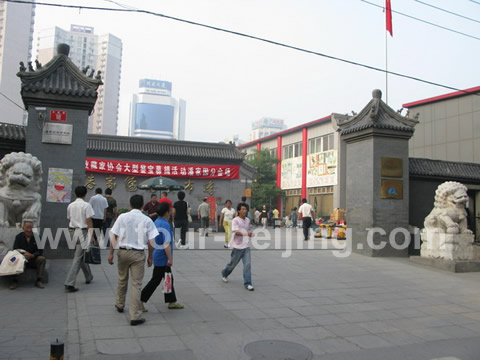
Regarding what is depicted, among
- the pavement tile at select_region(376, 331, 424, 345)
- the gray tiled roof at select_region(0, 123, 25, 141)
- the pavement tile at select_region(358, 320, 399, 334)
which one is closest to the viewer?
the pavement tile at select_region(376, 331, 424, 345)

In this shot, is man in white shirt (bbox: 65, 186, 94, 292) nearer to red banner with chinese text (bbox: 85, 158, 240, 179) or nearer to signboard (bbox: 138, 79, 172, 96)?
red banner with chinese text (bbox: 85, 158, 240, 179)

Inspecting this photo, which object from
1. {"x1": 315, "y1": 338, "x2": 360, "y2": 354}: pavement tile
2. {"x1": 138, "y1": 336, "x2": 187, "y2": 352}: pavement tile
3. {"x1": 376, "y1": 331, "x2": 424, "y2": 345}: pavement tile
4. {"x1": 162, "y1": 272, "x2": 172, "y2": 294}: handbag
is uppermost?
{"x1": 162, "y1": 272, "x2": 172, "y2": 294}: handbag

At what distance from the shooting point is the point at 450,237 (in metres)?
9.86

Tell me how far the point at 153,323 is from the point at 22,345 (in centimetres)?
143

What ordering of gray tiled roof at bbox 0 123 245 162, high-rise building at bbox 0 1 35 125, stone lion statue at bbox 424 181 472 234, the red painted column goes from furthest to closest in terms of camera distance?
high-rise building at bbox 0 1 35 125 → the red painted column → gray tiled roof at bbox 0 123 245 162 → stone lion statue at bbox 424 181 472 234

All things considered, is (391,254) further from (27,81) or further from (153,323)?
(27,81)

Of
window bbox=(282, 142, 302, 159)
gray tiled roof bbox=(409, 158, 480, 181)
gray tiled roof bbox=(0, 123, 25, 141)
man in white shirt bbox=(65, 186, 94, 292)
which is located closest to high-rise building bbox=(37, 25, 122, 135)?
window bbox=(282, 142, 302, 159)

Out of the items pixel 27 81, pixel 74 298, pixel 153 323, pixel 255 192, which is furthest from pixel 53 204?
pixel 255 192

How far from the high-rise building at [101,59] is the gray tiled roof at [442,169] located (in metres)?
82.4

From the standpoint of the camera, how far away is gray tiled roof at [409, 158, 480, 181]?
1248cm

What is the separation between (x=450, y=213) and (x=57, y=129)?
9.70 meters

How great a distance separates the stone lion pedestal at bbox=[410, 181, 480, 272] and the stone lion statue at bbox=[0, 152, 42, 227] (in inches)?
355

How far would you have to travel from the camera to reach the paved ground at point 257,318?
4.24 m

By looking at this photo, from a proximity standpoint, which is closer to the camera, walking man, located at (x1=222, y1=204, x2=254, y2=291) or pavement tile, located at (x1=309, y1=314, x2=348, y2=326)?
pavement tile, located at (x1=309, y1=314, x2=348, y2=326)
